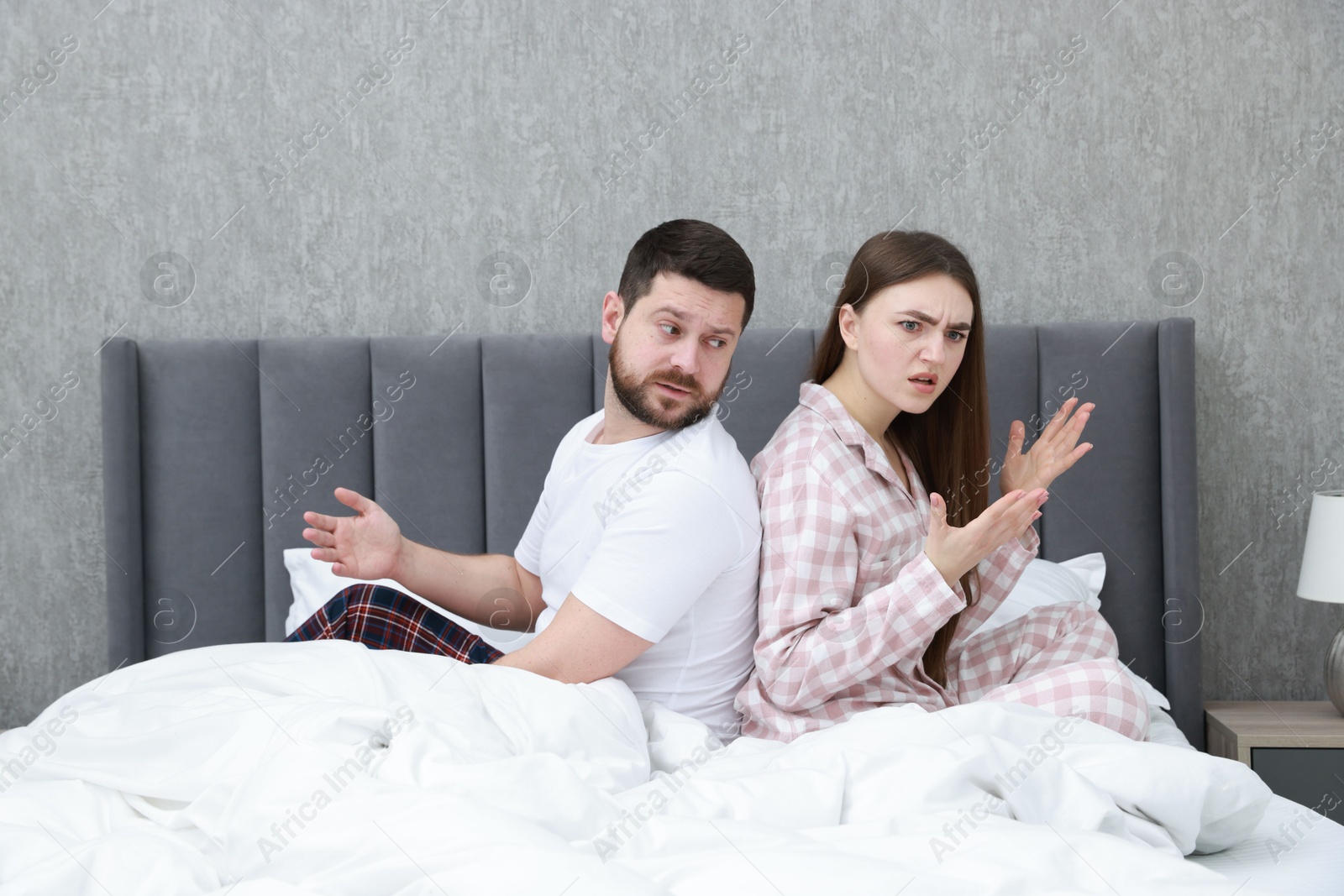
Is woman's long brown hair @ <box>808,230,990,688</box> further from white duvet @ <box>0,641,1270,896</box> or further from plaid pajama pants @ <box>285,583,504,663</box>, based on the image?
plaid pajama pants @ <box>285,583,504,663</box>

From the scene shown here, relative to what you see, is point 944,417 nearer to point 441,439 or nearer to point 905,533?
point 905,533

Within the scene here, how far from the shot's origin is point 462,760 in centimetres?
95

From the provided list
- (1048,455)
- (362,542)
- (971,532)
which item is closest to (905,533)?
(971,532)

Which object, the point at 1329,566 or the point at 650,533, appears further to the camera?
the point at 1329,566

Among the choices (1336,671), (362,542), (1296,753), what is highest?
(362,542)

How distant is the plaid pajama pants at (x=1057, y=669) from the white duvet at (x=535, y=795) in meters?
0.13

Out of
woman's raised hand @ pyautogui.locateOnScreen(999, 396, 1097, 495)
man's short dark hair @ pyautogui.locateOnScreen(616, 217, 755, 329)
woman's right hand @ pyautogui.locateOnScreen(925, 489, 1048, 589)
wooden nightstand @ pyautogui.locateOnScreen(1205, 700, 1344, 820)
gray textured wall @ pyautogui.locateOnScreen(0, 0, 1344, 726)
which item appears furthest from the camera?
gray textured wall @ pyautogui.locateOnScreen(0, 0, 1344, 726)

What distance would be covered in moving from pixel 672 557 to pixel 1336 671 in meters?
1.46

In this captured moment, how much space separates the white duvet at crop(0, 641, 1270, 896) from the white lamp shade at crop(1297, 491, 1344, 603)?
3.28 ft

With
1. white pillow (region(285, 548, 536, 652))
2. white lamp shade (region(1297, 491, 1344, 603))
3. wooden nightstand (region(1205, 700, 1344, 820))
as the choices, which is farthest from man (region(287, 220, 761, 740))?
white lamp shade (region(1297, 491, 1344, 603))

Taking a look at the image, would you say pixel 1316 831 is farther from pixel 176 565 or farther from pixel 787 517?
pixel 176 565

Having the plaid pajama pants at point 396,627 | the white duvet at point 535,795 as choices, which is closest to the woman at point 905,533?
the white duvet at point 535,795

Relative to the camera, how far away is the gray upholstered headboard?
6.36 ft

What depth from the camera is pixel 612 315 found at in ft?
4.67
